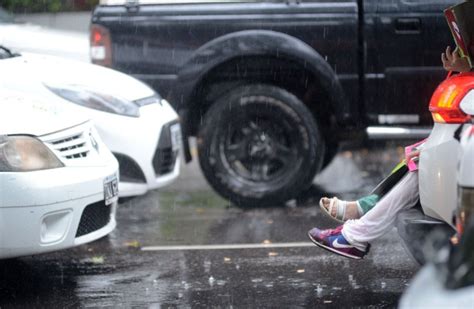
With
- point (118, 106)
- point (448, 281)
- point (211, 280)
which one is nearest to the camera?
point (448, 281)

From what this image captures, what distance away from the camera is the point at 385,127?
8234mm

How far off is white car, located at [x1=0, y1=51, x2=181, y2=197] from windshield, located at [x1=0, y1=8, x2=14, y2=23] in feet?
12.3

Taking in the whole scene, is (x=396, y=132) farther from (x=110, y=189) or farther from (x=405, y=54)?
(x=110, y=189)

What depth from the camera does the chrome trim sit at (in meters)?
8.05

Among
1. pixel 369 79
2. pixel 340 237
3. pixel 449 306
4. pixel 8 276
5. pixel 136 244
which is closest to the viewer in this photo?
pixel 449 306

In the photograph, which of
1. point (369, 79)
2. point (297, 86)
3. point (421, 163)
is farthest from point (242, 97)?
point (421, 163)

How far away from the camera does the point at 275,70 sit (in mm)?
8320

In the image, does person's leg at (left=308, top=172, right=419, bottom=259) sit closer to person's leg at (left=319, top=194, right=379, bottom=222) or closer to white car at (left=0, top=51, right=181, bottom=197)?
person's leg at (left=319, top=194, right=379, bottom=222)

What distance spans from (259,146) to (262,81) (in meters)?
0.52

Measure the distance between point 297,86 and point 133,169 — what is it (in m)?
1.62

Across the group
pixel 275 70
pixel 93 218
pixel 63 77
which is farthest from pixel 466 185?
pixel 275 70

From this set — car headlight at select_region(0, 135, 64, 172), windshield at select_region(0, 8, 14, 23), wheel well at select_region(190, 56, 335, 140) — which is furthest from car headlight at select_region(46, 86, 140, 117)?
windshield at select_region(0, 8, 14, 23)

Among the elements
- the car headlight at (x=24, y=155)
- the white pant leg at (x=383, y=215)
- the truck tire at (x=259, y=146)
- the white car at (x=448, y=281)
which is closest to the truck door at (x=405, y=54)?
the truck tire at (x=259, y=146)

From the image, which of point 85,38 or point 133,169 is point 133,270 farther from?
point 85,38
